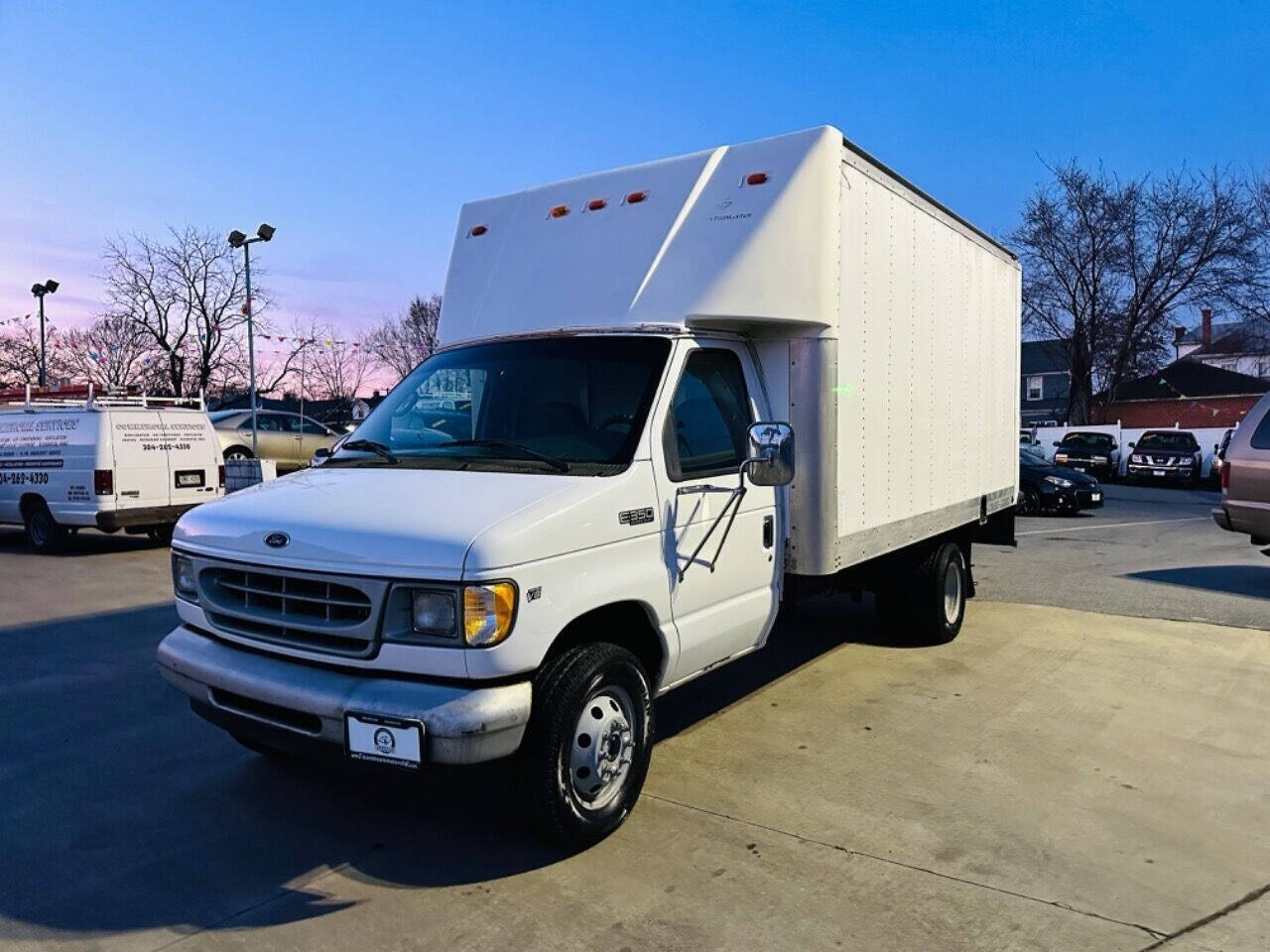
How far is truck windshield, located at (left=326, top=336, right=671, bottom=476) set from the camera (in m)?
4.11

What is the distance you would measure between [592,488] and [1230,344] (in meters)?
52.3

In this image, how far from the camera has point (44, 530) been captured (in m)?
12.9

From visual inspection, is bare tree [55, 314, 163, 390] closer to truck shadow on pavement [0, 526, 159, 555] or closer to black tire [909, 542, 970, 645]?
truck shadow on pavement [0, 526, 159, 555]

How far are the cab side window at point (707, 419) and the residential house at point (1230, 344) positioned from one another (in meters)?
42.6

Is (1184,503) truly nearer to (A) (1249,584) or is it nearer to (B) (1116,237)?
(A) (1249,584)

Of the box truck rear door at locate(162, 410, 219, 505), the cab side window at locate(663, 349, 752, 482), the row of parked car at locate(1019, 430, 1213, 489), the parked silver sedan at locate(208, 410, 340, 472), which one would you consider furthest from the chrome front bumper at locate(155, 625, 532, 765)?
the row of parked car at locate(1019, 430, 1213, 489)

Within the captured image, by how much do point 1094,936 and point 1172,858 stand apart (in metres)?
0.86

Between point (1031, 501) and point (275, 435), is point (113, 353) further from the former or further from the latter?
point (1031, 501)

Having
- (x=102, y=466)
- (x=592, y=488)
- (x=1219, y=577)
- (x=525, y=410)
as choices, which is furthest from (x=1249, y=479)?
(x=102, y=466)

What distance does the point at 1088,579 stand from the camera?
10.5 m

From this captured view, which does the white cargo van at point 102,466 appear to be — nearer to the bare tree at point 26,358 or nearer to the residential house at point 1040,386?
the bare tree at point 26,358

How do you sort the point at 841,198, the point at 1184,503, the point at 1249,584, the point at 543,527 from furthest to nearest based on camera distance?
the point at 1184,503, the point at 1249,584, the point at 841,198, the point at 543,527

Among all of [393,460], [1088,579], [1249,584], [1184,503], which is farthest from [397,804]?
[1184,503]

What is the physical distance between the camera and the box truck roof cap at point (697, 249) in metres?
4.68
